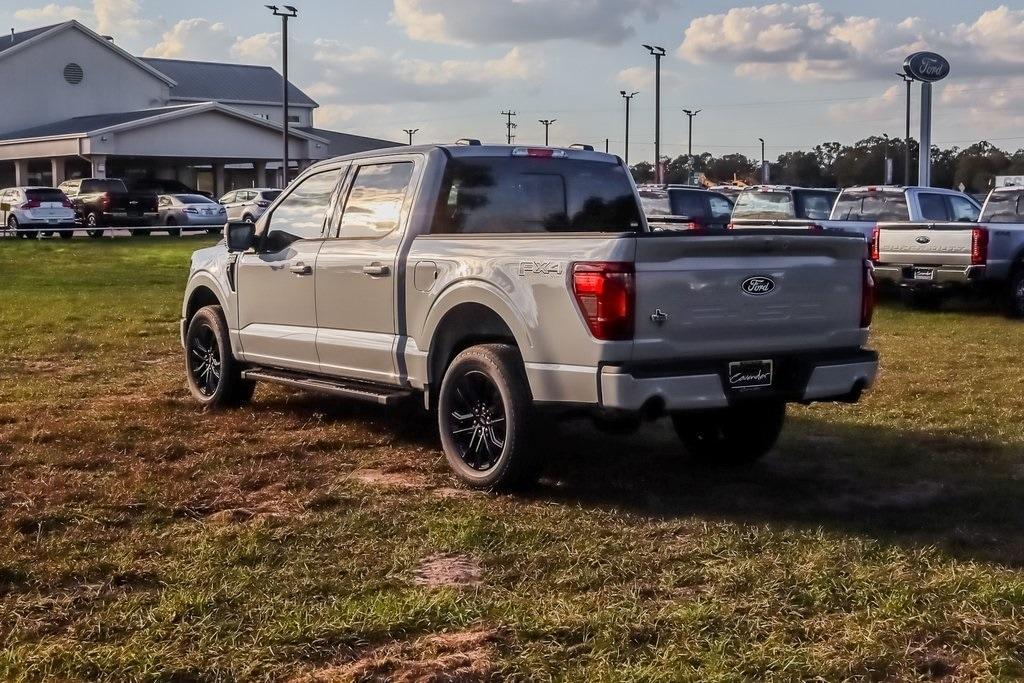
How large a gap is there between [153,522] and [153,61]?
78.0m

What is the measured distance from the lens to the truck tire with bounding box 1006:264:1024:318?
650 inches

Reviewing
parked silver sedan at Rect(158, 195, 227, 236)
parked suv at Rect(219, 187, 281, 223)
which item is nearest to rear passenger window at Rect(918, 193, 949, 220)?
parked suv at Rect(219, 187, 281, 223)

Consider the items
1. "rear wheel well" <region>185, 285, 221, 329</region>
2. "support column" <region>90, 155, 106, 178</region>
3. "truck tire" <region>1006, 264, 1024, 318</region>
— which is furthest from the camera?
"support column" <region>90, 155, 106, 178</region>

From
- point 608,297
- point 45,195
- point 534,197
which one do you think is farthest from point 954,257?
point 45,195

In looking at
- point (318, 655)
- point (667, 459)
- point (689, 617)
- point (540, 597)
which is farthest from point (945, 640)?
point (667, 459)

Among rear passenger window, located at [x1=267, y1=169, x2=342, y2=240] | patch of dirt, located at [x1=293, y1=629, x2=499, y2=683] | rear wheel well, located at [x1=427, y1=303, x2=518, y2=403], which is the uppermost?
rear passenger window, located at [x1=267, y1=169, x2=342, y2=240]

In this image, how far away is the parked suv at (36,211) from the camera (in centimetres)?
3806

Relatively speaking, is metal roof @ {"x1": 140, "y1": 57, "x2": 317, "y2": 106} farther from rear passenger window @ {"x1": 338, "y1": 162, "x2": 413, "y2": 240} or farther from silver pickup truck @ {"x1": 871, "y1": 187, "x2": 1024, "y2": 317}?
rear passenger window @ {"x1": 338, "y1": 162, "x2": 413, "y2": 240}

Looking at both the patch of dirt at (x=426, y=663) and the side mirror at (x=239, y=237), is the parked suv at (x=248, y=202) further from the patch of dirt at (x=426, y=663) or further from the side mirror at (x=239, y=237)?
the patch of dirt at (x=426, y=663)

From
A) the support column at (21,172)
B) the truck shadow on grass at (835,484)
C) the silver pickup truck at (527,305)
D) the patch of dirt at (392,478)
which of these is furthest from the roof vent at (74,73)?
the patch of dirt at (392,478)

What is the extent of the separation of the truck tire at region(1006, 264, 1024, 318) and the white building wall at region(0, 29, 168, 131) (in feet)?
180

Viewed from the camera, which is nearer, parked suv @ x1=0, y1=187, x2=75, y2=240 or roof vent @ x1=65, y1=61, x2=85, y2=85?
parked suv @ x1=0, y1=187, x2=75, y2=240

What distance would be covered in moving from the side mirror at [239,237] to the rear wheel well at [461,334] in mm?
2244

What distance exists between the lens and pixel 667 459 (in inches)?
312
